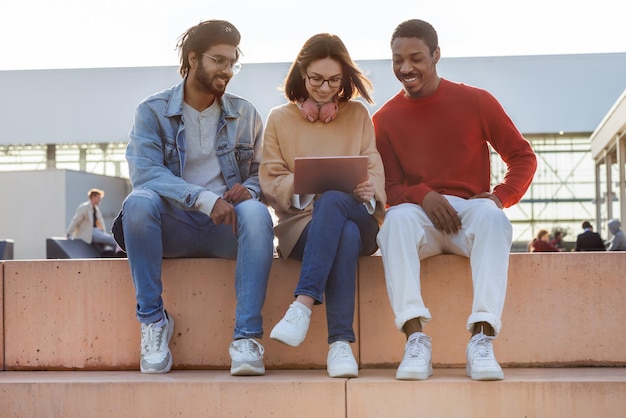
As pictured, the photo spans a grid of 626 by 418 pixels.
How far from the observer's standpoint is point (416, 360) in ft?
12.8

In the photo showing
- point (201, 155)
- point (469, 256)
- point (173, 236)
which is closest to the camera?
point (469, 256)

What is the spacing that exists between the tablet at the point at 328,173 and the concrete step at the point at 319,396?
29.9 inches

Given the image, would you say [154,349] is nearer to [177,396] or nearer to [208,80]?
[177,396]

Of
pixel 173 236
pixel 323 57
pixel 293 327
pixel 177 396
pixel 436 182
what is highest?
pixel 323 57

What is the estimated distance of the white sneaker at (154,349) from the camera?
4227 mm

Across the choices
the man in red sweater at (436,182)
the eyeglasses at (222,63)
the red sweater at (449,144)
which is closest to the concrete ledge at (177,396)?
the man in red sweater at (436,182)

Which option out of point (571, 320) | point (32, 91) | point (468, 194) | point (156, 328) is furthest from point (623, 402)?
point (32, 91)

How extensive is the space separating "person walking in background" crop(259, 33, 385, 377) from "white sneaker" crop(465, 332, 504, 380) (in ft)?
1.49

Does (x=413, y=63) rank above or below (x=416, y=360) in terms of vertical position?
above

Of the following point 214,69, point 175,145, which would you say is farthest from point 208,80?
point 175,145

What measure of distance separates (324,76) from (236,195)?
64cm

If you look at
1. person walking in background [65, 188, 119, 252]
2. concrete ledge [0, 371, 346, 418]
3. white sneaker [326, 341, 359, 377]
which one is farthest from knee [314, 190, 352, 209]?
person walking in background [65, 188, 119, 252]

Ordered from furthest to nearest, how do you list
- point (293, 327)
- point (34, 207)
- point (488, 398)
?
point (34, 207) → point (293, 327) → point (488, 398)

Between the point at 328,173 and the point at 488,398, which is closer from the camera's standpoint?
the point at 488,398
